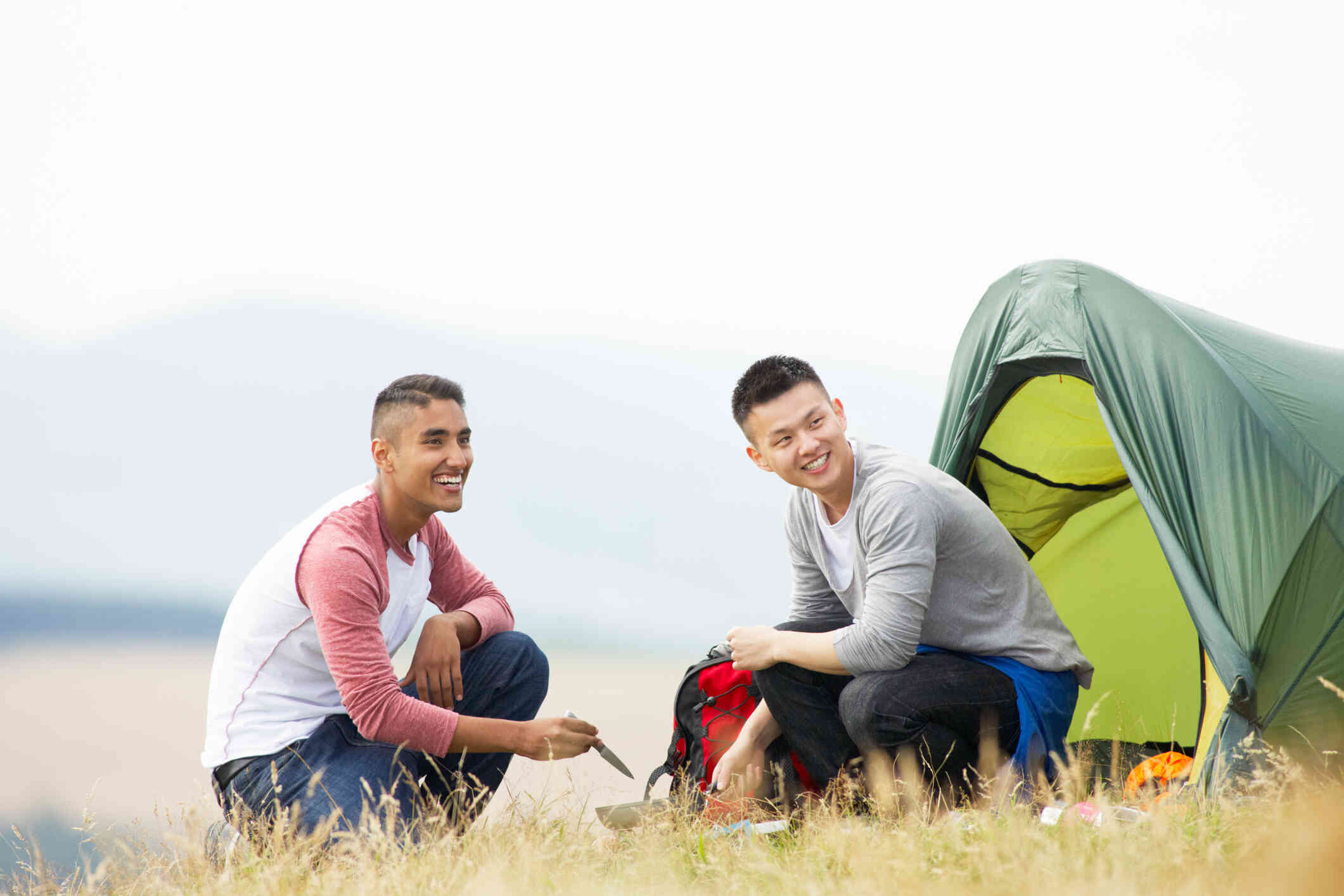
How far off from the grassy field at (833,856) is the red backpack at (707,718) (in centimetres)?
61

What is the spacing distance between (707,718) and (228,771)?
143cm

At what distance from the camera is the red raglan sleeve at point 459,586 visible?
338 centimetres

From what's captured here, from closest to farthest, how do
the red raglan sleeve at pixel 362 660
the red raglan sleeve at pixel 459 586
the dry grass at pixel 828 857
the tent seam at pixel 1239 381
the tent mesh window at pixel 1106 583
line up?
1. the dry grass at pixel 828 857
2. the red raglan sleeve at pixel 362 660
3. the tent seam at pixel 1239 381
4. the red raglan sleeve at pixel 459 586
5. the tent mesh window at pixel 1106 583

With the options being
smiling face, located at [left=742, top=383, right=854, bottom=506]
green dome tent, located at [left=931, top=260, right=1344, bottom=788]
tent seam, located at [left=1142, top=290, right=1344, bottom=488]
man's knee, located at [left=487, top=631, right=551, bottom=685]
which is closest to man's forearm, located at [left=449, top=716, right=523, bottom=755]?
man's knee, located at [left=487, top=631, right=551, bottom=685]

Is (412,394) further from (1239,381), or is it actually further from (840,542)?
(1239,381)

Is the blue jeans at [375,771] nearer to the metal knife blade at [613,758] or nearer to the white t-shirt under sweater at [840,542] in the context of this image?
the metal knife blade at [613,758]

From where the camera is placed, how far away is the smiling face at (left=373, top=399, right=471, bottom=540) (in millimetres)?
3059

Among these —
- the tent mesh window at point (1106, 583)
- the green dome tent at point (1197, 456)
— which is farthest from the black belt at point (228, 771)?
the tent mesh window at point (1106, 583)

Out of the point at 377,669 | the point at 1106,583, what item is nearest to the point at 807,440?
the point at 377,669

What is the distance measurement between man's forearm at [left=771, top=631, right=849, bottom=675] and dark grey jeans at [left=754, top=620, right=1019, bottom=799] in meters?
0.10

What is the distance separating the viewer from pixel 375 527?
9.91ft

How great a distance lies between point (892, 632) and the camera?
9.54 feet

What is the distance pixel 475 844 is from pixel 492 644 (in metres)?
0.93

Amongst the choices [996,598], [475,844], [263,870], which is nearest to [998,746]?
[996,598]
